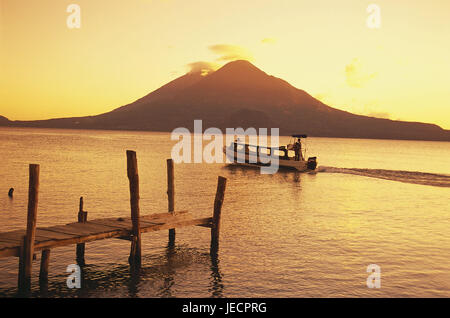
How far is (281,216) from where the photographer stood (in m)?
27.1

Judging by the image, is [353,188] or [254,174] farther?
[254,174]

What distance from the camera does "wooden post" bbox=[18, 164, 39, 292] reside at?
1254 cm

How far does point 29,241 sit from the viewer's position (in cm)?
1250

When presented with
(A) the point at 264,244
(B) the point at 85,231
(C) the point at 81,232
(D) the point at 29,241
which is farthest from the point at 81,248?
(A) the point at 264,244

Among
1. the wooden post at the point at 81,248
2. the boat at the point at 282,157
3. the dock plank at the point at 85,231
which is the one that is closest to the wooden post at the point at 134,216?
the dock plank at the point at 85,231

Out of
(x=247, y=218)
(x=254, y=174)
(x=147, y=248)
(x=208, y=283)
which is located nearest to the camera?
(x=208, y=283)

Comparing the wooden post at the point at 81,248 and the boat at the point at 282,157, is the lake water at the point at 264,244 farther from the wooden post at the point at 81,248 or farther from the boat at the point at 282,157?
the boat at the point at 282,157

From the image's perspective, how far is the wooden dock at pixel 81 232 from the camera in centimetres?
1260

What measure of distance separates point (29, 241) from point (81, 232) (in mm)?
1860

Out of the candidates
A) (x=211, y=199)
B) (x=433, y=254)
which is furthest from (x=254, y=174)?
(x=433, y=254)

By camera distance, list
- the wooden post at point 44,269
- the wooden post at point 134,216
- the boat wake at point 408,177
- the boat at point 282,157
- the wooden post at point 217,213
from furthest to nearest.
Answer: the boat at point 282,157, the boat wake at point 408,177, the wooden post at point 217,213, the wooden post at point 134,216, the wooden post at point 44,269
